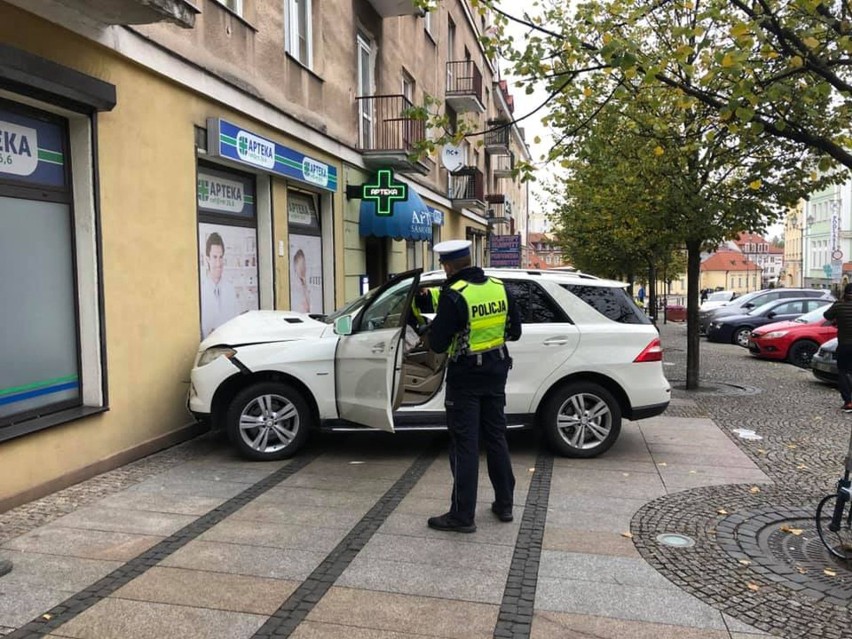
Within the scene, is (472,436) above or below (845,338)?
below

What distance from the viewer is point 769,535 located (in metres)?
4.77

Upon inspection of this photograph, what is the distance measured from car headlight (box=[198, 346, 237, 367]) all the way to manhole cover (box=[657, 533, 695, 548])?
3847 millimetres

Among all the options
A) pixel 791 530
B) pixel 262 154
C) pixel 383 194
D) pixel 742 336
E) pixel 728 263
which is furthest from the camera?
pixel 728 263

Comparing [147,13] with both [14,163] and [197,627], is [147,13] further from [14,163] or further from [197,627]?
[197,627]

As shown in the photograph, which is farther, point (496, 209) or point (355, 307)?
point (496, 209)

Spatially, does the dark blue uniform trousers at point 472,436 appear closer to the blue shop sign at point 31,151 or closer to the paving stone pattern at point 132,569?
the paving stone pattern at point 132,569

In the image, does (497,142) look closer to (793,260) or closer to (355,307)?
(355,307)

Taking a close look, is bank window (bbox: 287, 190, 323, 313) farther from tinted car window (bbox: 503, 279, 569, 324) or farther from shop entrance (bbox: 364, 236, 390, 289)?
tinted car window (bbox: 503, 279, 569, 324)

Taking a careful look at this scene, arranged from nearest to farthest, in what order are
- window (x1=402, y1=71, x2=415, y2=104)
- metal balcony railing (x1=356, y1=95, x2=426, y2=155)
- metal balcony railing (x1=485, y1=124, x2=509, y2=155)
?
metal balcony railing (x1=356, y1=95, x2=426, y2=155)
window (x1=402, y1=71, x2=415, y2=104)
metal balcony railing (x1=485, y1=124, x2=509, y2=155)

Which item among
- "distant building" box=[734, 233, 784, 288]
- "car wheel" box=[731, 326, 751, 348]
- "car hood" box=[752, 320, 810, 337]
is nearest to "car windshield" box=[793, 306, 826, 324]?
"car hood" box=[752, 320, 810, 337]

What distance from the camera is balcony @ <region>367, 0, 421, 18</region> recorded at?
13555 millimetres

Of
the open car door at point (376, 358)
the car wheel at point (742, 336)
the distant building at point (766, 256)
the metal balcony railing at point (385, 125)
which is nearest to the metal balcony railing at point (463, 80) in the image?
the metal balcony railing at point (385, 125)

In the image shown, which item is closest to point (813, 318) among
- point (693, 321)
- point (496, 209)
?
point (693, 321)

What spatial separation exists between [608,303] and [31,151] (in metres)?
5.15
